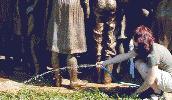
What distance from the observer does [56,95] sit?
9297 millimetres

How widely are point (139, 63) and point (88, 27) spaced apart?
170 cm

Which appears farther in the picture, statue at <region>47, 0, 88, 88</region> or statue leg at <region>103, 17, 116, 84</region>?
statue leg at <region>103, 17, 116, 84</region>

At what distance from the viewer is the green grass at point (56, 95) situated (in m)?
9.16

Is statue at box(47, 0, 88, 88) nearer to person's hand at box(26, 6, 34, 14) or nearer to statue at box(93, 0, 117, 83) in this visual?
statue at box(93, 0, 117, 83)

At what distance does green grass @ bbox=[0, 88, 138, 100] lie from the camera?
9.16 m

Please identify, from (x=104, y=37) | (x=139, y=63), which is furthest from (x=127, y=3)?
(x=139, y=63)

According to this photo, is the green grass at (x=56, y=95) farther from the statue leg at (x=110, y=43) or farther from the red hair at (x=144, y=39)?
the red hair at (x=144, y=39)

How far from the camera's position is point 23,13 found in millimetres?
10438

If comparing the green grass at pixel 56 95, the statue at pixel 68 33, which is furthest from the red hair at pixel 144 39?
the statue at pixel 68 33

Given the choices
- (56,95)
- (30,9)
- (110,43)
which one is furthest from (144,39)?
(30,9)

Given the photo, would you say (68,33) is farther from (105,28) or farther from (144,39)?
(144,39)

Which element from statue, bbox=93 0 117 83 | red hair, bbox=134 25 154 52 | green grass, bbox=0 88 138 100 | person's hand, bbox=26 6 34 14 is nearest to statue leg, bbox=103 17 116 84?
statue, bbox=93 0 117 83

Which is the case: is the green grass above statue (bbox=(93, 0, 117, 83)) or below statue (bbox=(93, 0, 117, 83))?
below

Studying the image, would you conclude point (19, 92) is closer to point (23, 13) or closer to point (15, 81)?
point (15, 81)
